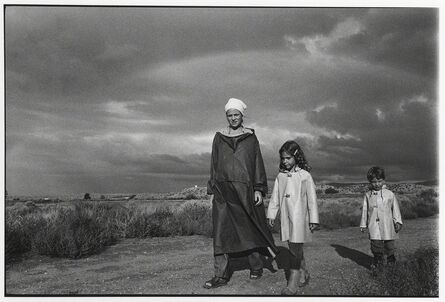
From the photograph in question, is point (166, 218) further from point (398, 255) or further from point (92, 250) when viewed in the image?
point (398, 255)

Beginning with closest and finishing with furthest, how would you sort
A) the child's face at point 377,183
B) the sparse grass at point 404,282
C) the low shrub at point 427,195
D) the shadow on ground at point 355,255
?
the sparse grass at point 404,282 → the child's face at point 377,183 → the shadow on ground at point 355,255 → the low shrub at point 427,195

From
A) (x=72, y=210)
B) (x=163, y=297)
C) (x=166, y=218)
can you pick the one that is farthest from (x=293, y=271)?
(x=72, y=210)

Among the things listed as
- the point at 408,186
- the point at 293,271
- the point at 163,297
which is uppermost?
the point at 408,186

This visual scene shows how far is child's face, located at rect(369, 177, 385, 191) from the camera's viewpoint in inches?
226

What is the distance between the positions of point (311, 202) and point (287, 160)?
57 cm

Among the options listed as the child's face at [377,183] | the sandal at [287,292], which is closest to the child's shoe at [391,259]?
the child's face at [377,183]

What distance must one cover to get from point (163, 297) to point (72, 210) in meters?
5.18

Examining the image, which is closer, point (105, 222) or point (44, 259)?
point (44, 259)

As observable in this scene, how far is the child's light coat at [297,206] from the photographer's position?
4.95 metres

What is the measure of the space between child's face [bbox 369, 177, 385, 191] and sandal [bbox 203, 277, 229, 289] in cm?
235

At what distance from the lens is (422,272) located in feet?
18.1

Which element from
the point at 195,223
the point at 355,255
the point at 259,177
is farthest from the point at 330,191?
the point at 259,177

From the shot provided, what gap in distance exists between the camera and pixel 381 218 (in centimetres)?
566

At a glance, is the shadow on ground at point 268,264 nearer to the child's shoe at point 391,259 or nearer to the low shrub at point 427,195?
the child's shoe at point 391,259
